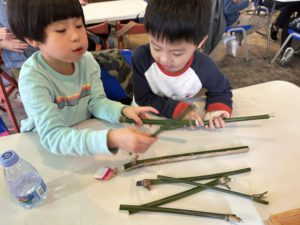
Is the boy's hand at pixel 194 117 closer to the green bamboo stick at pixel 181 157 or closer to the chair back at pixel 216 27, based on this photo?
the green bamboo stick at pixel 181 157

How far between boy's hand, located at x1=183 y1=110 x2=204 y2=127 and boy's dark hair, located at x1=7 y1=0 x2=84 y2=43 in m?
0.48

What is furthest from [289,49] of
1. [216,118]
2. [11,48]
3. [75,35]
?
[75,35]

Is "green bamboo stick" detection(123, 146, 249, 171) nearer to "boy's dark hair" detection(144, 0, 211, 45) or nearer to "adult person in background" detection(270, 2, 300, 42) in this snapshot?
"boy's dark hair" detection(144, 0, 211, 45)

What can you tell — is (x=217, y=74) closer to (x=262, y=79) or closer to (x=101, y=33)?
(x=101, y=33)

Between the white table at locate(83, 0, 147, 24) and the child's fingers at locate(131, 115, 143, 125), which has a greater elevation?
the child's fingers at locate(131, 115, 143, 125)

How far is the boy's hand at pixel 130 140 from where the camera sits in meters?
0.66

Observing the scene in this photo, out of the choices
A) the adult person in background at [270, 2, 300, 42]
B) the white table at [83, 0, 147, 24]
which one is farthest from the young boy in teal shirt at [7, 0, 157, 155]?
the adult person in background at [270, 2, 300, 42]

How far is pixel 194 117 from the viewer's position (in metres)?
0.90

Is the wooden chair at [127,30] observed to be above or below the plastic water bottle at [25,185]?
below

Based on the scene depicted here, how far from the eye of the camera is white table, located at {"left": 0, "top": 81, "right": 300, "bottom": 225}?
637mm

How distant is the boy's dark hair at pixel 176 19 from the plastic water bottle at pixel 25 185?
1.82ft

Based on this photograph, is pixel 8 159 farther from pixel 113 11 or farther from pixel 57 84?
pixel 113 11

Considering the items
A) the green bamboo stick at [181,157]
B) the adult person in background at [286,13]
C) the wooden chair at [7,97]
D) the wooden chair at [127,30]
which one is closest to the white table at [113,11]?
the wooden chair at [127,30]

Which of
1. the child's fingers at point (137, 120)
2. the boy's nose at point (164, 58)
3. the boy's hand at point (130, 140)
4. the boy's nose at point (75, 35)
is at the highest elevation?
the boy's nose at point (75, 35)
